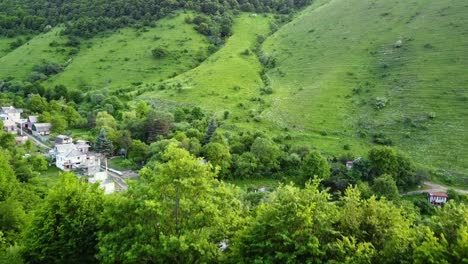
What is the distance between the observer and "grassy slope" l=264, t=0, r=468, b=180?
80.6 meters

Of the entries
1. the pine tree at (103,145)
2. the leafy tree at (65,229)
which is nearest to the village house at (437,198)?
the leafy tree at (65,229)

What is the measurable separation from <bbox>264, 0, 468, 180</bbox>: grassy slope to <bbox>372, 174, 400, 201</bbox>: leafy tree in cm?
1477

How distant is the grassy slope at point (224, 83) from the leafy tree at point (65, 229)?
64421mm

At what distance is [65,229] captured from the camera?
27.8 meters

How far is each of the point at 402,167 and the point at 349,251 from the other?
164ft

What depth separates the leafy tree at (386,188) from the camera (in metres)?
60.9

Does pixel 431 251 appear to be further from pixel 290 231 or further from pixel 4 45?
pixel 4 45

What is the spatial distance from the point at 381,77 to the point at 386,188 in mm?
46249

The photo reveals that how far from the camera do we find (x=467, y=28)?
4208 inches

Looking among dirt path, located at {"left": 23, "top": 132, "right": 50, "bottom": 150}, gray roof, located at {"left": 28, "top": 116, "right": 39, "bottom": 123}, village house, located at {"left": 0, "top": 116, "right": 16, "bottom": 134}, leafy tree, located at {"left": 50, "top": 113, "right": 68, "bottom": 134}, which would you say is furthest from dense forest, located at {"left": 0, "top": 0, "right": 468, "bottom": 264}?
gray roof, located at {"left": 28, "top": 116, "right": 39, "bottom": 123}

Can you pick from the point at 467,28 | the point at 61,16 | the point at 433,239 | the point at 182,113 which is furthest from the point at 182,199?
the point at 61,16

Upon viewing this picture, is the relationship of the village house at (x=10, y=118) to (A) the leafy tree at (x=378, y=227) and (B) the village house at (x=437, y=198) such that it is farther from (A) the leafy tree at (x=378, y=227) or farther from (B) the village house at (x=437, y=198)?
(A) the leafy tree at (x=378, y=227)

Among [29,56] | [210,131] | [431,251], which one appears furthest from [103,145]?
[29,56]

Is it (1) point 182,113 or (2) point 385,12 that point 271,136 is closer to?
(1) point 182,113
